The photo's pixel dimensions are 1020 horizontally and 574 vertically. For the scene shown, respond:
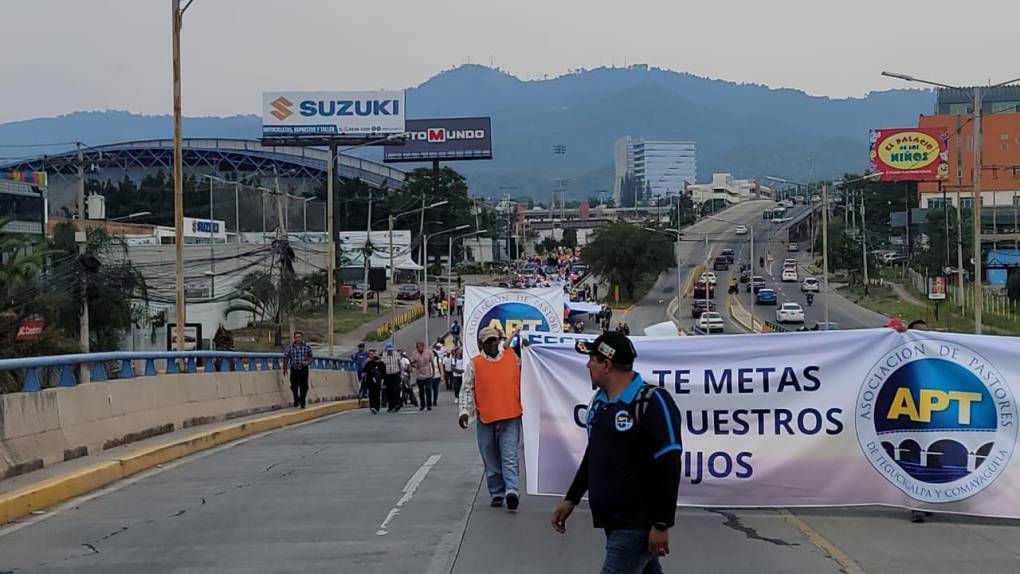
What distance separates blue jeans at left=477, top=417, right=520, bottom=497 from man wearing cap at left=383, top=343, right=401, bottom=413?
1746 cm

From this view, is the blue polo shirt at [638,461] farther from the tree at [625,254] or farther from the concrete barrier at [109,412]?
the tree at [625,254]

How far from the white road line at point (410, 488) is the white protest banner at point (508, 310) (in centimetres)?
1063

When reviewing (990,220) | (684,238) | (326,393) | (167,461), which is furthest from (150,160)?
(167,461)

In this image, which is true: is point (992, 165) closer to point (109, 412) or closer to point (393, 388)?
point (393, 388)

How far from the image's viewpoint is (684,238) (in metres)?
158

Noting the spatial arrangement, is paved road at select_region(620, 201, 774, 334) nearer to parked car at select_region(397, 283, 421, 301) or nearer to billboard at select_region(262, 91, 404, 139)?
parked car at select_region(397, 283, 421, 301)

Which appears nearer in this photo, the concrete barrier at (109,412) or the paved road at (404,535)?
the paved road at (404,535)

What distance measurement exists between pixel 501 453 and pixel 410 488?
185cm

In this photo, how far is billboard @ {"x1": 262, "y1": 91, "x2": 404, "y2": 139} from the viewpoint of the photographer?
9700 centimetres

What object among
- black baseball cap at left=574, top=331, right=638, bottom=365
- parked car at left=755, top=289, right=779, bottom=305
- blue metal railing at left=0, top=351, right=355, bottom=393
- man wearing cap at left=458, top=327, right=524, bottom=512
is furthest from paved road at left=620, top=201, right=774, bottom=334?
black baseball cap at left=574, top=331, right=638, bottom=365

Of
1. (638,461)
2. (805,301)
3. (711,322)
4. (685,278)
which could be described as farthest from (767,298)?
(638,461)

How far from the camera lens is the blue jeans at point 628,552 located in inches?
233

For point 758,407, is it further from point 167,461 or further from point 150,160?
point 150,160

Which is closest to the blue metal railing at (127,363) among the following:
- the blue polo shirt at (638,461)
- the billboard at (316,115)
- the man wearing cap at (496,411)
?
the man wearing cap at (496,411)
